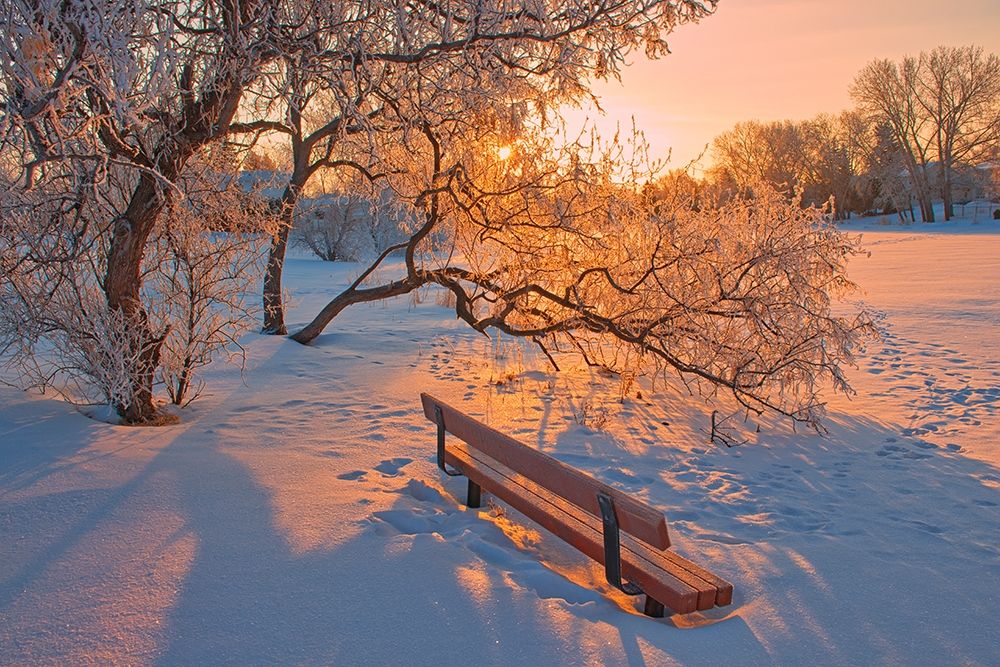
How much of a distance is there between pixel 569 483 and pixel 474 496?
4.73 ft

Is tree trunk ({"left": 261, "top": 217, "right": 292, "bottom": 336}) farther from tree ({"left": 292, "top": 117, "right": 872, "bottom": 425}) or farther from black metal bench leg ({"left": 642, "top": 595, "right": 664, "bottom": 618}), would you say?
black metal bench leg ({"left": 642, "top": 595, "right": 664, "bottom": 618})

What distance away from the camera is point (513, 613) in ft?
10.5

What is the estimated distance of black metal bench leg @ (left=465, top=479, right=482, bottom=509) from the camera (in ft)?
16.0

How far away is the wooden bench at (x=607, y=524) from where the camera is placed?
3.26 m

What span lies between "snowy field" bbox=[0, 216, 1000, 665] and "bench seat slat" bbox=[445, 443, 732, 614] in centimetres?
14

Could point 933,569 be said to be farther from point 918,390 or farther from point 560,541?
point 918,390

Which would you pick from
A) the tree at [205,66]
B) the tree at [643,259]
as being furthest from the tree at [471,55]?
the tree at [643,259]

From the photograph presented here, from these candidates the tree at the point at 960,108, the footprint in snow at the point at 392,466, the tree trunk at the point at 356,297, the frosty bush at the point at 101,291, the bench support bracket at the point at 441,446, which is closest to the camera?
the bench support bracket at the point at 441,446

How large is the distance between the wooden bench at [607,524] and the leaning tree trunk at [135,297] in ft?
9.97

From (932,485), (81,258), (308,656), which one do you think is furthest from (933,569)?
(81,258)

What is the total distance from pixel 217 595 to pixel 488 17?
4186mm

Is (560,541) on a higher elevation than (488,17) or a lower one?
lower

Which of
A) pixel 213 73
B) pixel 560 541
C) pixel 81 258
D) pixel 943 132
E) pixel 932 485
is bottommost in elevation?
pixel 932 485

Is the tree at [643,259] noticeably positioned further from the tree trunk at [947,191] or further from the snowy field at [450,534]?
the tree trunk at [947,191]
